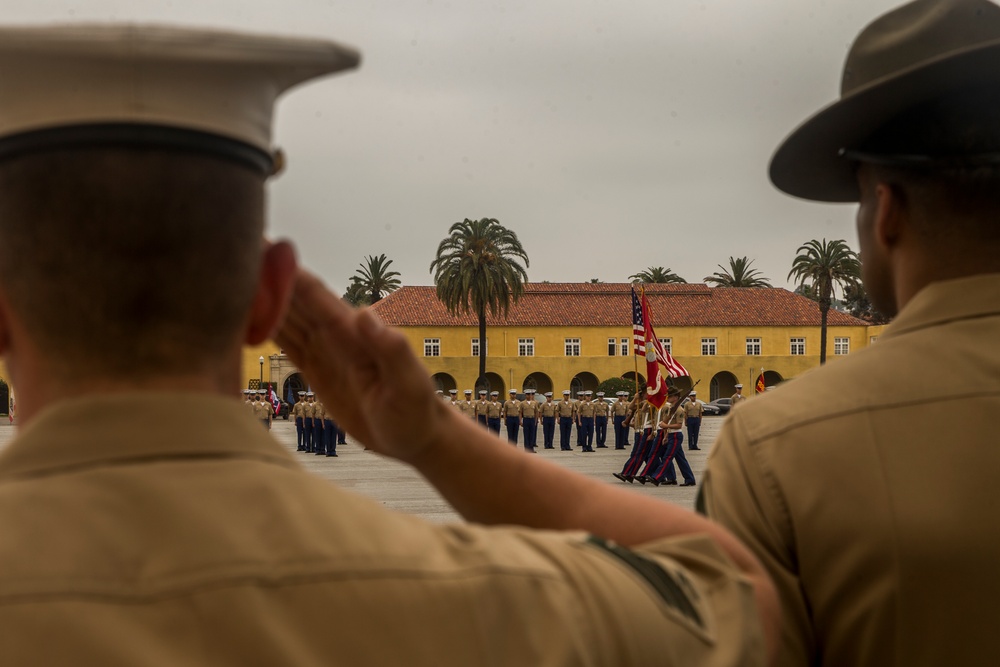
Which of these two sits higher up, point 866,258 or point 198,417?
point 866,258

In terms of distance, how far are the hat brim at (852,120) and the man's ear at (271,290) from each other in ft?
3.85

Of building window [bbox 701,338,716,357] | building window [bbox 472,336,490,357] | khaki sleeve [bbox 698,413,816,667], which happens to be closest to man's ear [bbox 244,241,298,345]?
khaki sleeve [bbox 698,413,816,667]

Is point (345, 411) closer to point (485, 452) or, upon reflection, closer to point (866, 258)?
point (485, 452)

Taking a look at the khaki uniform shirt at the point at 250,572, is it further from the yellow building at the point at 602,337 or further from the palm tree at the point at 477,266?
the yellow building at the point at 602,337

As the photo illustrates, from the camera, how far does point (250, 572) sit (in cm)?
106

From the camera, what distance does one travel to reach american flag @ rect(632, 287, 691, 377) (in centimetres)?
1963

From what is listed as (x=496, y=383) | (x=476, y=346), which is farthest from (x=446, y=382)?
(x=496, y=383)

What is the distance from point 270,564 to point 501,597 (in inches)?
8.9

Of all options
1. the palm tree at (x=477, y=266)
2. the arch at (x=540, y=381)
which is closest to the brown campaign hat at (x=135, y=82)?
the palm tree at (x=477, y=266)

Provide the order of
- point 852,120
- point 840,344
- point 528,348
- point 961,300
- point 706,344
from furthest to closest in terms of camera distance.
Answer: point 840,344
point 706,344
point 528,348
point 852,120
point 961,300

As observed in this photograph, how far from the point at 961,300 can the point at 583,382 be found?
2865 inches

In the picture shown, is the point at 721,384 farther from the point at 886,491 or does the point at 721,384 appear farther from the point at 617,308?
the point at 886,491

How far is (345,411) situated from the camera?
5.03 feet

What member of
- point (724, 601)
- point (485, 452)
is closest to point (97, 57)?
point (485, 452)
